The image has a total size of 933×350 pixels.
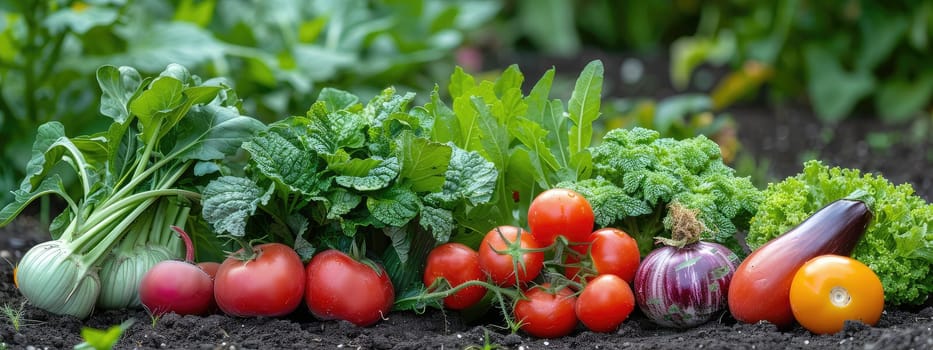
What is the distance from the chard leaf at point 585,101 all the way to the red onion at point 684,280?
47cm

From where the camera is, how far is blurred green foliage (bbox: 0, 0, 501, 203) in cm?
482

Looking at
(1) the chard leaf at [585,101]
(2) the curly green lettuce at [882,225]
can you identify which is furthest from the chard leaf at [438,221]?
(2) the curly green lettuce at [882,225]

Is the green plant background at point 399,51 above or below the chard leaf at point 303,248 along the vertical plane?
above

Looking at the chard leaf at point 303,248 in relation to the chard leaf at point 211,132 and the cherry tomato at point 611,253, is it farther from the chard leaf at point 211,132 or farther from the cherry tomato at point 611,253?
the cherry tomato at point 611,253

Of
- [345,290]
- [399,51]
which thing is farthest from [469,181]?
[399,51]

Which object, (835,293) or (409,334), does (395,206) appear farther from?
(835,293)

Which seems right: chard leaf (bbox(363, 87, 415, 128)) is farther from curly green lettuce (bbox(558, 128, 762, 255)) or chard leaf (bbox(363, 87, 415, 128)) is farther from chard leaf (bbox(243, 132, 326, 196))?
curly green lettuce (bbox(558, 128, 762, 255))

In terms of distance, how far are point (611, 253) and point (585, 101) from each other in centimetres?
56

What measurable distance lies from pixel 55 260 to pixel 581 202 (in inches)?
59.7

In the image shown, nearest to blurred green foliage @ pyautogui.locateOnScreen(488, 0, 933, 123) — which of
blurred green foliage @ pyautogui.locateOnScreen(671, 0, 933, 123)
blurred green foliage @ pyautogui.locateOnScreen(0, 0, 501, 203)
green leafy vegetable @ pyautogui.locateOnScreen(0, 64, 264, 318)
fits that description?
blurred green foliage @ pyautogui.locateOnScreen(671, 0, 933, 123)

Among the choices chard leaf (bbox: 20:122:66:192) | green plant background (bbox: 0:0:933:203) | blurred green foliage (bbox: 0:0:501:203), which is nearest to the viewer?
chard leaf (bbox: 20:122:66:192)

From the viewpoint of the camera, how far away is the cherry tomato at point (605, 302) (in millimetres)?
2832

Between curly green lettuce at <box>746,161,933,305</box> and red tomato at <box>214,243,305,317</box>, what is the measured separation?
1399 millimetres

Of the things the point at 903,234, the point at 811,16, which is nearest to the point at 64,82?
the point at 903,234
